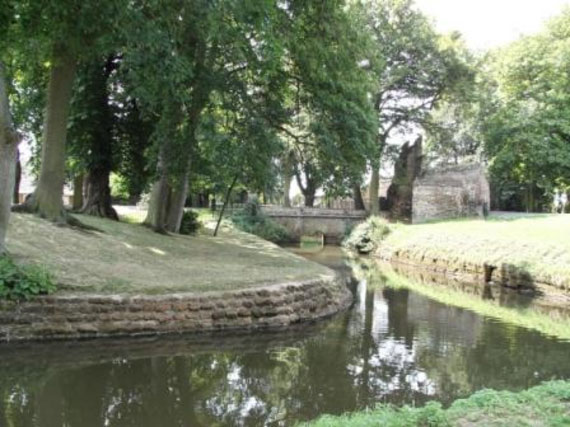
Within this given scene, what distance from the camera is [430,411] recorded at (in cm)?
475

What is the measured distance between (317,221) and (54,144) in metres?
24.6

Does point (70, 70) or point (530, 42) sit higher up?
point (530, 42)

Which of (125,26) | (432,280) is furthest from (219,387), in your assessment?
(432,280)

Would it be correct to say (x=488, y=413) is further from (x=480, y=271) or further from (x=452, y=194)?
(x=452, y=194)

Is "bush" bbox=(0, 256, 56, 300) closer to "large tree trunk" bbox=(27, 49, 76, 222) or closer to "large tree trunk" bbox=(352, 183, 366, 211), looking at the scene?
"large tree trunk" bbox=(27, 49, 76, 222)

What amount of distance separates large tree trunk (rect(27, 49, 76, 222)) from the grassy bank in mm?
12425

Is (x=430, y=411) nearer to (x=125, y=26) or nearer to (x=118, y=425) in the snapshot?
(x=118, y=425)

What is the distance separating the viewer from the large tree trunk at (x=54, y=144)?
1530 cm

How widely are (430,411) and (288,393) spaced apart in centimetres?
289

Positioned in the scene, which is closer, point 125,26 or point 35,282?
point 35,282

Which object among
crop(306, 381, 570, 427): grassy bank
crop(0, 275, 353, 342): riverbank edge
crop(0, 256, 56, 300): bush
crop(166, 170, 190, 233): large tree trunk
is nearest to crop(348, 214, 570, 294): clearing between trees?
crop(0, 275, 353, 342): riverbank edge

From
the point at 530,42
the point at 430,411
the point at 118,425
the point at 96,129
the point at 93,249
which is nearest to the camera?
the point at 430,411

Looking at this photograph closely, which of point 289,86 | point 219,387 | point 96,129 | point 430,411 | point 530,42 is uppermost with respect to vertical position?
point 530,42

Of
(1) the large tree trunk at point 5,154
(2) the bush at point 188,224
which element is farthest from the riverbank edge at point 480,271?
(1) the large tree trunk at point 5,154
